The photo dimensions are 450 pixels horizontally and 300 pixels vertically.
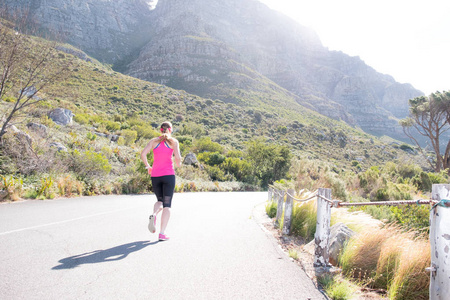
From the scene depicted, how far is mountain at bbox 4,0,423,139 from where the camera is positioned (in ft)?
288

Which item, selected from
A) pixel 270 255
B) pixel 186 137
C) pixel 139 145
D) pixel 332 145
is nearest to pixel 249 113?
pixel 332 145

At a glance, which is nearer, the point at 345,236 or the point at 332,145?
the point at 345,236

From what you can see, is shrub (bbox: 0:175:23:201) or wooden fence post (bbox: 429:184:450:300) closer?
wooden fence post (bbox: 429:184:450:300)

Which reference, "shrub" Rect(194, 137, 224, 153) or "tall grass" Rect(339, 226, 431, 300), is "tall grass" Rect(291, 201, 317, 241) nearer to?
"tall grass" Rect(339, 226, 431, 300)

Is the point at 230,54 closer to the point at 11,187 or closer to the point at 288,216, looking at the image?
the point at 11,187

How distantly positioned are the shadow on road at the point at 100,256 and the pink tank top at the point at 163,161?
1.32 m

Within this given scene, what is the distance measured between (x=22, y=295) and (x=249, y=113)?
62024mm

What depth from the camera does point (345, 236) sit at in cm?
415

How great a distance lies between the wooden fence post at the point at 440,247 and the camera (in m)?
2.13

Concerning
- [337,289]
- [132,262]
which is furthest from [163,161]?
[337,289]

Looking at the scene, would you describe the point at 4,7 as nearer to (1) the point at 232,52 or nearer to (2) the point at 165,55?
(2) the point at 165,55

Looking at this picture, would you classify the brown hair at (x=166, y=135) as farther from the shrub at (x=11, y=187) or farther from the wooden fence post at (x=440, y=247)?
the shrub at (x=11, y=187)

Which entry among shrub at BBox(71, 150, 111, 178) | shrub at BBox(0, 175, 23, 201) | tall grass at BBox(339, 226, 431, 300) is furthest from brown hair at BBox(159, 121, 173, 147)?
shrub at BBox(71, 150, 111, 178)

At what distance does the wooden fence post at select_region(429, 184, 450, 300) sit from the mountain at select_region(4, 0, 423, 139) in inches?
2706
